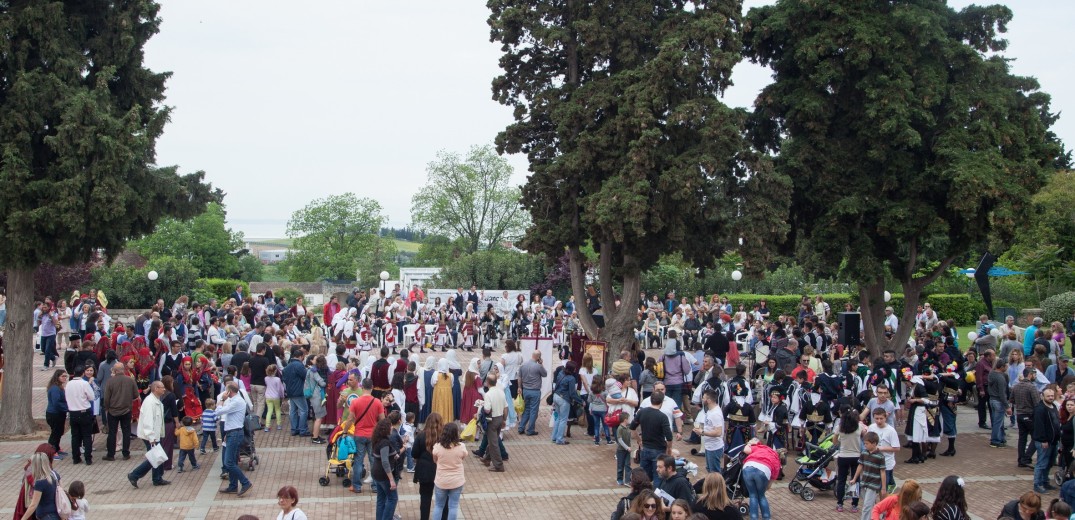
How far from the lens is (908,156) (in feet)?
59.6

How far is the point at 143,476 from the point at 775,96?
568 inches

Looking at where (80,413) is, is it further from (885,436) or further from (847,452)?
(885,436)

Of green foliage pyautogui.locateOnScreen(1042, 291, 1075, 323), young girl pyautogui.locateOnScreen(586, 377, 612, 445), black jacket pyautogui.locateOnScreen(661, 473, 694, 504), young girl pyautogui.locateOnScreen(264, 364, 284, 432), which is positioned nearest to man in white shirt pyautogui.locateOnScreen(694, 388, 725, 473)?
black jacket pyautogui.locateOnScreen(661, 473, 694, 504)

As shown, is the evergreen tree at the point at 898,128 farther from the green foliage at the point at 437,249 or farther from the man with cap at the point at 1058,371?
the green foliage at the point at 437,249

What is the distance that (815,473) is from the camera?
12469mm

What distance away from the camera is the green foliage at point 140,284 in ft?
112

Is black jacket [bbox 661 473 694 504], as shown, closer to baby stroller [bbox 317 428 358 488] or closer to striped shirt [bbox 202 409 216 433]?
baby stroller [bbox 317 428 358 488]

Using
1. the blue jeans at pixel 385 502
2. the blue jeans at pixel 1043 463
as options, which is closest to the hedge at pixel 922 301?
the blue jeans at pixel 1043 463

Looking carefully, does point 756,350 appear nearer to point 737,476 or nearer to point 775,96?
point 775,96

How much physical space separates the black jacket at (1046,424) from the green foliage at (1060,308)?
1737 centimetres

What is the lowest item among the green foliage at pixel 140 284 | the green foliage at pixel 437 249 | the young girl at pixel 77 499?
the young girl at pixel 77 499

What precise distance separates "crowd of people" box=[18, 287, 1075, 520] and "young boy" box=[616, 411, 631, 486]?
0.11 ft

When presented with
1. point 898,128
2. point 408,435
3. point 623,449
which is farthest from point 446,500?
point 898,128

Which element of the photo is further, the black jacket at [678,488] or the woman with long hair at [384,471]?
the woman with long hair at [384,471]
